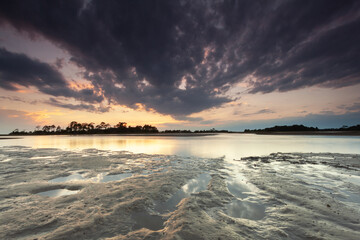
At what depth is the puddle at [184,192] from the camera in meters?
4.96

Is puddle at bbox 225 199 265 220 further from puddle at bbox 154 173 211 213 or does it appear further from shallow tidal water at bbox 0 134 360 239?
puddle at bbox 154 173 211 213

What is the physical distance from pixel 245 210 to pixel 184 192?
2449mm

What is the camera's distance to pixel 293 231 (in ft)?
11.9

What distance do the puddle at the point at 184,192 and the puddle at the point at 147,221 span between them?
44cm

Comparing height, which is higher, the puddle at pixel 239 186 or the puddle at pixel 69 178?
the puddle at pixel 69 178

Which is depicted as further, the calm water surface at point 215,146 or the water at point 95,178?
the calm water surface at point 215,146

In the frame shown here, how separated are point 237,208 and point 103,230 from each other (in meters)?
3.91

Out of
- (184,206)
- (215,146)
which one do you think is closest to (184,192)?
(184,206)

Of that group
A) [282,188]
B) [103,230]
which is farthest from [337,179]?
[103,230]

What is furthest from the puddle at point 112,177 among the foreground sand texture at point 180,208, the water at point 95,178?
the foreground sand texture at point 180,208

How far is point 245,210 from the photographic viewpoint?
4.75 metres

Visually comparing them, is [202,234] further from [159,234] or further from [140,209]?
[140,209]

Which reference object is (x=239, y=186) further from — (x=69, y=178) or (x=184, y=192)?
(x=69, y=178)

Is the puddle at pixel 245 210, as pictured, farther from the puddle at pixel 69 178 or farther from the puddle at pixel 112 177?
the puddle at pixel 69 178
